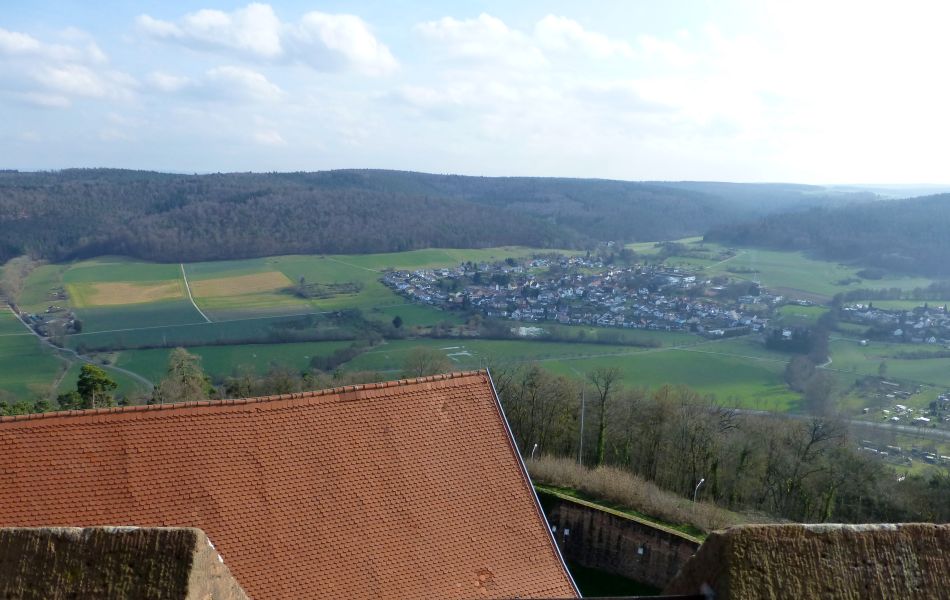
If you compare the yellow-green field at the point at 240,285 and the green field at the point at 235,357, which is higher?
the yellow-green field at the point at 240,285

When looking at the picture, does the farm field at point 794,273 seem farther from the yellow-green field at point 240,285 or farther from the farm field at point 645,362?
the yellow-green field at point 240,285

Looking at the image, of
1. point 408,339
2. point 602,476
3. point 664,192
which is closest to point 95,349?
point 408,339

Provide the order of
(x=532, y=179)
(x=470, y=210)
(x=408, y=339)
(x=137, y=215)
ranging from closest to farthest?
(x=408, y=339) < (x=137, y=215) < (x=470, y=210) < (x=532, y=179)

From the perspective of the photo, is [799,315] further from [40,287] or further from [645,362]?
[40,287]

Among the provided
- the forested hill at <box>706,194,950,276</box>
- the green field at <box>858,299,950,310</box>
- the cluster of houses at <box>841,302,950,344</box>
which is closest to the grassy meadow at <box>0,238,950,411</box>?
the cluster of houses at <box>841,302,950,344</box>

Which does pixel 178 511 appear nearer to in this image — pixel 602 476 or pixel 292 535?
pixel 292 535

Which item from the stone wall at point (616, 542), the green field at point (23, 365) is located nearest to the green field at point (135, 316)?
the green field at point (23, 365)
